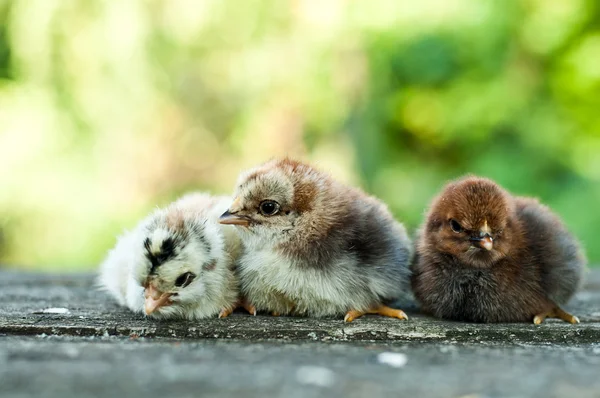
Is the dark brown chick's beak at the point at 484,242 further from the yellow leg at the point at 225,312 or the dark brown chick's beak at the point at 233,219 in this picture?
the yellow leg at the point at 225,312

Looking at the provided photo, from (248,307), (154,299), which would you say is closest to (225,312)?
(248,307)

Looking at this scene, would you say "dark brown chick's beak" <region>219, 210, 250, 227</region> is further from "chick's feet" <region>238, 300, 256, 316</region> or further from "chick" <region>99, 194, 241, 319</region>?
"chick's feet" <region>238, 300, 256, 316</region>

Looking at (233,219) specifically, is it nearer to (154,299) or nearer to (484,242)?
(154,299)

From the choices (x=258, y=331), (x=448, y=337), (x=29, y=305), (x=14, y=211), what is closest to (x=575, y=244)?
(x=448, y=337)

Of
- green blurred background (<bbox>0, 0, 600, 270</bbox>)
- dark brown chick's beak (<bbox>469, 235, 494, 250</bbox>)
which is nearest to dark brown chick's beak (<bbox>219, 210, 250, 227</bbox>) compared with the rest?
dark brown chick's beak (<bbox>469, 235, 494, 250</bbox>)

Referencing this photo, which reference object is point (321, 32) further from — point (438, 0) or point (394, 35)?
point (438, 0)

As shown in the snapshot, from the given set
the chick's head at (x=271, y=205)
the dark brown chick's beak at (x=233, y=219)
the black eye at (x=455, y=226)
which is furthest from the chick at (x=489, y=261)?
the dark brown chick's beak at (x=233, y=219)
